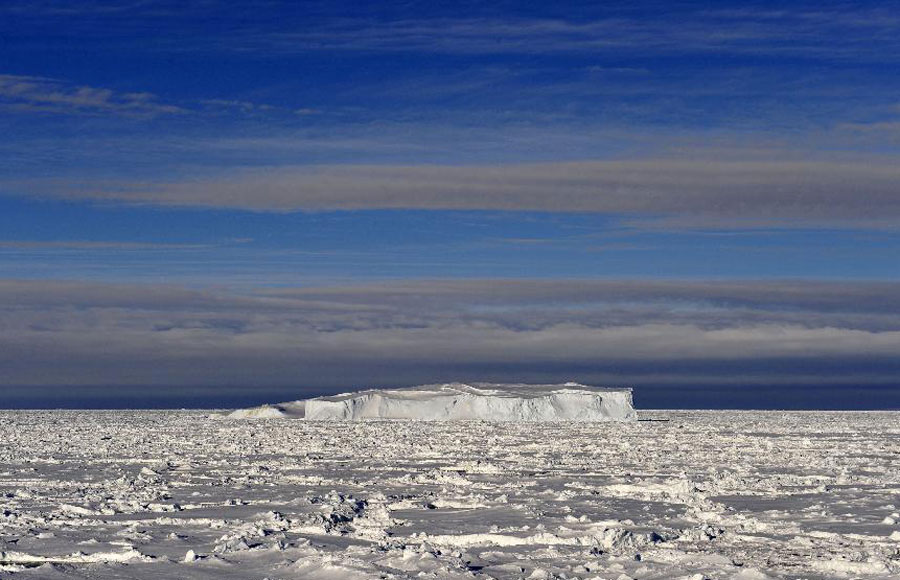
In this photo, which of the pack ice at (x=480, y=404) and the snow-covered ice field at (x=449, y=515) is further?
the pack ice at (x=480, y=404)

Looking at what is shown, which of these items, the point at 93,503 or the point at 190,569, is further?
the point at 93,503

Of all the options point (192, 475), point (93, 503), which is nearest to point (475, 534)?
point (93, 503)

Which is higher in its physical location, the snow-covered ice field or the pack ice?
the pack ice

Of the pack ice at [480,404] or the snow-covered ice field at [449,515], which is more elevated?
the pack ice at [480,404]

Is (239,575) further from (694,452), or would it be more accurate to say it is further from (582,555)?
(694,452)

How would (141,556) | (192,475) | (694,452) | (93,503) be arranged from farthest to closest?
(694,452) → (192,475) → (93,503) → (141,556)
